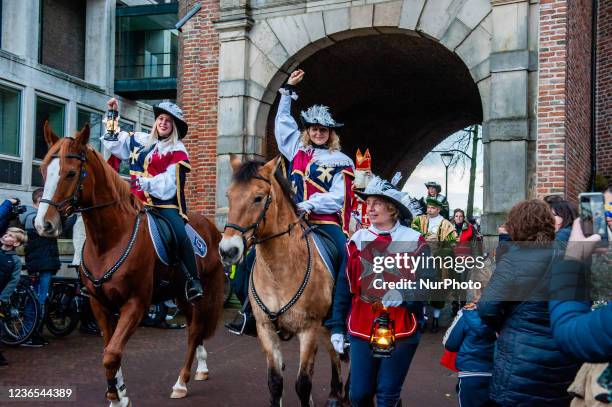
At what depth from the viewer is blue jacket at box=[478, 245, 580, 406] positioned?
2.87 meters

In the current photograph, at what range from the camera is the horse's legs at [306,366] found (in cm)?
483

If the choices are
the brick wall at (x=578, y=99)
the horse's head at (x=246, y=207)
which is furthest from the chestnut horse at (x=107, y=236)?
the brick wall at (x=578, y=99)

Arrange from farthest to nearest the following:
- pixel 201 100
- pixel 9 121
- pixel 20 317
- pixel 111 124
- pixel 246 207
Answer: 1. pixel 9 121
2. pixel 201 100
3. pixel 20 317
4. pixel 111 124
5. pixel 246 207

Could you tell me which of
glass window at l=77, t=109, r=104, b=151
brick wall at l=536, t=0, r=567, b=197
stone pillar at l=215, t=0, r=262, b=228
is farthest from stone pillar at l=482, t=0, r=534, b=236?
glass window at l=77, t=109, r=104, b=151

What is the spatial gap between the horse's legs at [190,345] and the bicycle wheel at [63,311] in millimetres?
3429

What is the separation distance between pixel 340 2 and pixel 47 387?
833 cm

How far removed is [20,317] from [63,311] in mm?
1001

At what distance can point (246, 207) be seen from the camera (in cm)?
457

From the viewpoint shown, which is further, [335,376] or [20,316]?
[20,316]

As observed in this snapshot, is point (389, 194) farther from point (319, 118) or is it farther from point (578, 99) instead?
point (578, 99)

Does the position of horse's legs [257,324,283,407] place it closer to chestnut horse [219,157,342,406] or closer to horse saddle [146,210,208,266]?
chestnut horse [219,157,342,406]

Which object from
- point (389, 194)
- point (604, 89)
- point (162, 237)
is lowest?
point (162, 237)

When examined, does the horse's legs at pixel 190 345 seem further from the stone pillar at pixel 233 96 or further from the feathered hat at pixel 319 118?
the stone pillar at pixel 233 96

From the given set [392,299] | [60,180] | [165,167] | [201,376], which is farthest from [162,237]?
[392,299]
